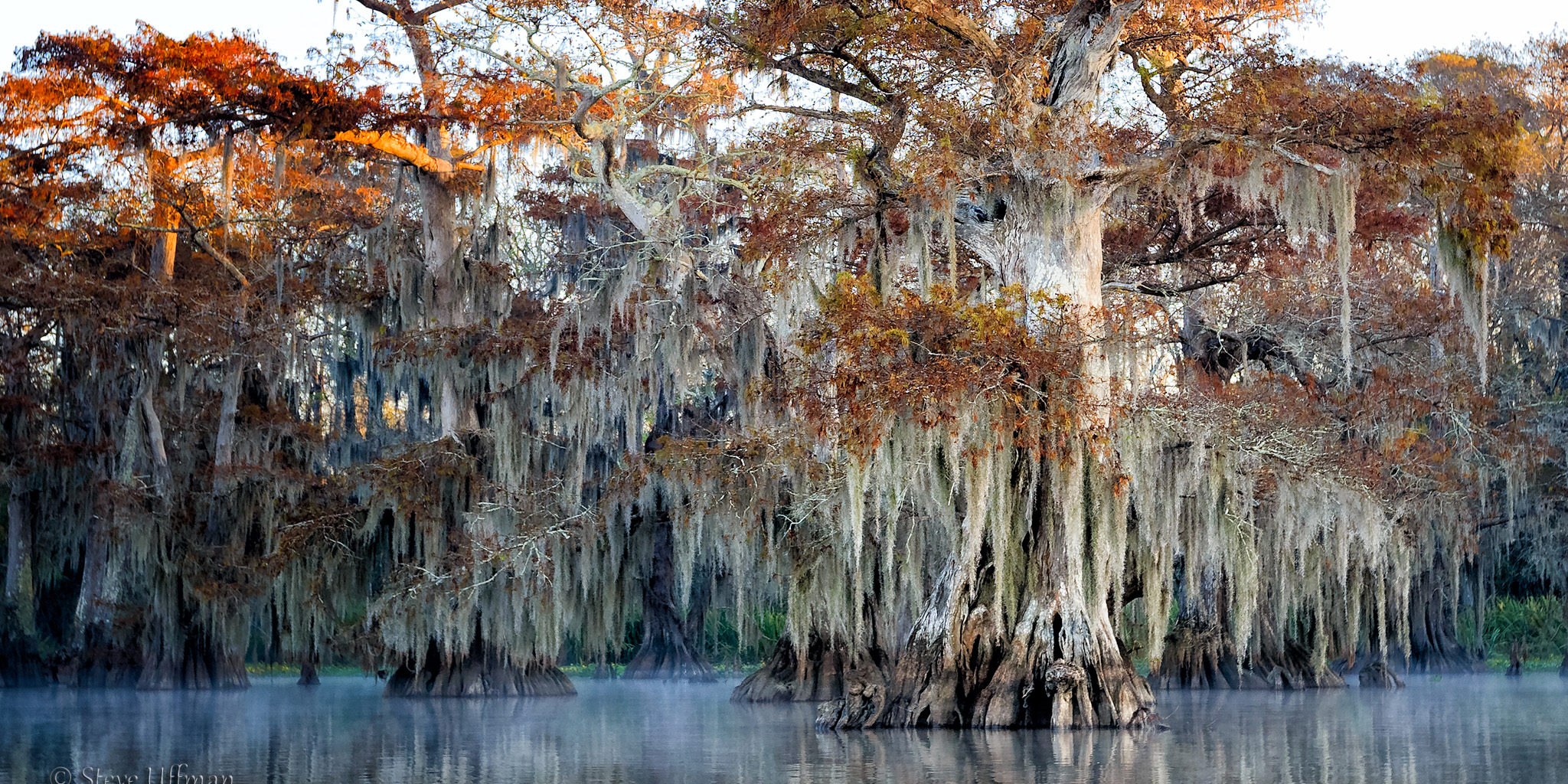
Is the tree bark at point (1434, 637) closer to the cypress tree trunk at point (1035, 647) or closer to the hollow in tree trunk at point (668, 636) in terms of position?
the hollow in tree trunk at point (668, 636)

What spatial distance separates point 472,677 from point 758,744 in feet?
33.7

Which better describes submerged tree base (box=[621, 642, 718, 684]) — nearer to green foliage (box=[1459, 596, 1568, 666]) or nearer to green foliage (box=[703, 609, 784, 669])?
green foliage (box=[703, 609, 784, 669])

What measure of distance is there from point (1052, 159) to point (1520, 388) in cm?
1325

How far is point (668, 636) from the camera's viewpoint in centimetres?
3256

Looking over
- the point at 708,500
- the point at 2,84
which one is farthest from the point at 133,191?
the point at 708,500

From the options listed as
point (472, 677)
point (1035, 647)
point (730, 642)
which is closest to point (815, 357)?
point (1035, 647)

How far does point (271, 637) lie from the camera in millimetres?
24641

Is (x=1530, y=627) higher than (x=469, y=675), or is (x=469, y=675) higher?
(x=469, y=675)

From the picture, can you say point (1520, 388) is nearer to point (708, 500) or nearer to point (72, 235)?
point (708, 500)

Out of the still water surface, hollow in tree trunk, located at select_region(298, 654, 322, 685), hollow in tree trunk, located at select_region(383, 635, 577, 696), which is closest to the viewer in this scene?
the still water surface

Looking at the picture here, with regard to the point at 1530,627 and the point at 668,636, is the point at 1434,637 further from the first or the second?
the point at 668,636

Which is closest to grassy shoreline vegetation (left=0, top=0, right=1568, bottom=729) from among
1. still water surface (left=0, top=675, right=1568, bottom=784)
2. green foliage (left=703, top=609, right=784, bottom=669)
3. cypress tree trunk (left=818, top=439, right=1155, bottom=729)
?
cypress tree trunk (left=818, top=439, right=1155, bottom=729)

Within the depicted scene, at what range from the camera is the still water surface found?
9.57 metres

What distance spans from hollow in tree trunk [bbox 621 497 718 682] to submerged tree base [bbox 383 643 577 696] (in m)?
7.91
